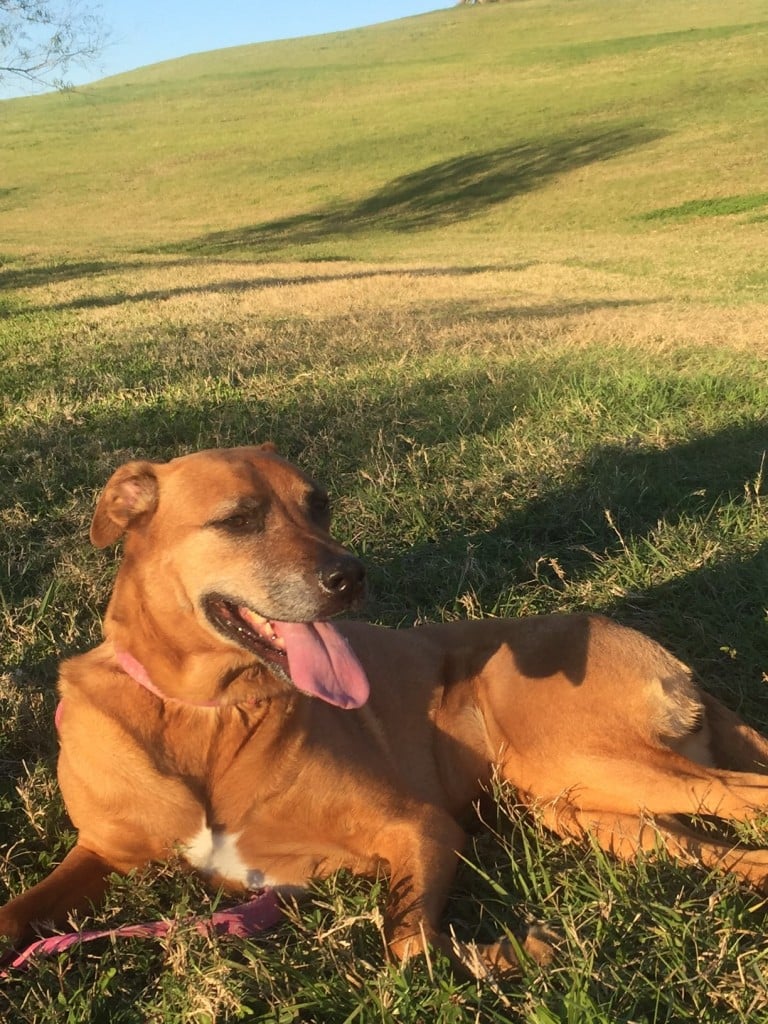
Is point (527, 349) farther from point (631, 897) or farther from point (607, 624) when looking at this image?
point (631, 897)

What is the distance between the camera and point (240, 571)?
284 cm

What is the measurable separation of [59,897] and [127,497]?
4.17 ft

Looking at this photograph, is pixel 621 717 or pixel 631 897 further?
pixel 621 717

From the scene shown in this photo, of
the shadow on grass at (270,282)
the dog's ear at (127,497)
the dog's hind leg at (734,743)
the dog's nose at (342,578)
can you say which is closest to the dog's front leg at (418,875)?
the dog's nose at (342,578)

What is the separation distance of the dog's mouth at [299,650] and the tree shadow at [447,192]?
2638 centimetres

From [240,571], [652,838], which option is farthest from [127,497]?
[652,838]

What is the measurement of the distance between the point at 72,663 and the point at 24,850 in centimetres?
62

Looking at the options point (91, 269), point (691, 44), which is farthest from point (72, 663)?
point (691, 44)

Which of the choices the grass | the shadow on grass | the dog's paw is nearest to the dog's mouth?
the grass

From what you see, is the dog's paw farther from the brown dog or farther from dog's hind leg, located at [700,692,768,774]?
dog's hind leg, located at [700,692,768,774]

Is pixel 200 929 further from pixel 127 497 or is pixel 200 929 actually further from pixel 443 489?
pixel 443 489

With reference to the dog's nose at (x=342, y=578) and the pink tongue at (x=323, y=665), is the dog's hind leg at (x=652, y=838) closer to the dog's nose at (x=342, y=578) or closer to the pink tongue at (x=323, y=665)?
the pink tongue at (x=323, y=665)

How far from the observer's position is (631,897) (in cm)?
258

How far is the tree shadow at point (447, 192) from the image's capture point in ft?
101
